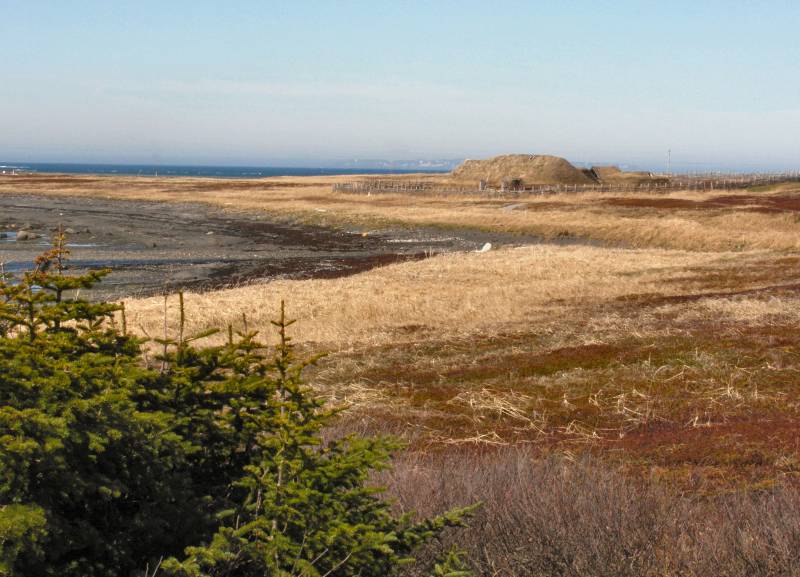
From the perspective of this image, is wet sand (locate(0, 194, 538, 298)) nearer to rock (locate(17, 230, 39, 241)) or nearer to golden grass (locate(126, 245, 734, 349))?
rock (locate(17, 230, 39, 241))

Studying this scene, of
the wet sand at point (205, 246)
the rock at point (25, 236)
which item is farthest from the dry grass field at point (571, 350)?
→ the rock at point (25, 236)

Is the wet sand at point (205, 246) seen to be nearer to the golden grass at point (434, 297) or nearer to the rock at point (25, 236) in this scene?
the rock at point (25, 236)

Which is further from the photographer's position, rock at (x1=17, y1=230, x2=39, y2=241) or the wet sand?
rock at (x1=17, y1=230, x2=39, y2=241)

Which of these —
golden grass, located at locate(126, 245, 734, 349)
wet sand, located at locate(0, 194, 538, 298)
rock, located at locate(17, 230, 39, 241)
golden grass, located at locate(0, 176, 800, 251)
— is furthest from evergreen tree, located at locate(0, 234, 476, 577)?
rock, located at locate(17, 230, 39, 241)

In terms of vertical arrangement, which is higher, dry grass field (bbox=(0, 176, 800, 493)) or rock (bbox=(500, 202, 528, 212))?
rock (bbox=(500, 202, 528, 212))

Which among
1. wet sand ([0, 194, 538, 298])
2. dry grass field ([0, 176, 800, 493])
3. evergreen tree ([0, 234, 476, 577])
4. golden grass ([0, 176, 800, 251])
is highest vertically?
evergreen tree ([0, 234, 476, 577])

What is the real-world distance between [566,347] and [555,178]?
3839 inches

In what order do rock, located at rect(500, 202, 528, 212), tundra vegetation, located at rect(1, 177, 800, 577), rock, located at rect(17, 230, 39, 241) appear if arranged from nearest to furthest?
tundra vegetation, located at rect(1, 177, 800, 577) < rock, located at rect(17, 230, 39, 241) < rock, located at rect(500, 202, 528, 212)

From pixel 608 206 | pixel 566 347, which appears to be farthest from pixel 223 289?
pixel 608 206

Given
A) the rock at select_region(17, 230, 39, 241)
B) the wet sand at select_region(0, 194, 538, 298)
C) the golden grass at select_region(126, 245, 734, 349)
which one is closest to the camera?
the golden grass at select_region(126, 245, 734, 349)

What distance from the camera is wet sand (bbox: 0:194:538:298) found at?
37031 mm

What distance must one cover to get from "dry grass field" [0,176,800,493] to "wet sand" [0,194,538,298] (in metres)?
5.77

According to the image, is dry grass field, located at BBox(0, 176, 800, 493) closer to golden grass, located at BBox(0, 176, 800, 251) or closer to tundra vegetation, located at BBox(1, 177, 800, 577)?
tundra vegetation, located at BBox(1, 177, 800, 577)

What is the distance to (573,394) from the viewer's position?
14.1m
